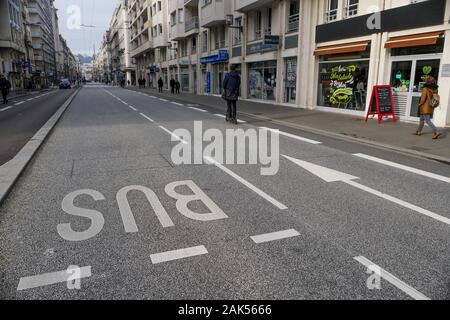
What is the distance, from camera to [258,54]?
23.5 metres

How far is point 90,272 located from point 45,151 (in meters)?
6.15

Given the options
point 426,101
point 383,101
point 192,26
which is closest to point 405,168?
point 426,101

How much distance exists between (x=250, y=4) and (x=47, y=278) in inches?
864

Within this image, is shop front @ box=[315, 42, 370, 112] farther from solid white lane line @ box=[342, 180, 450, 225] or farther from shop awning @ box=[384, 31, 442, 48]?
solid white lane line @ box=[342, 180, 450, 225]

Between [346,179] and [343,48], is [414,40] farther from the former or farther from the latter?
[346,179]

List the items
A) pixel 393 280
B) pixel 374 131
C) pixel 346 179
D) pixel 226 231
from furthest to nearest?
pixel 374 131 → pixel 346 179 → pixel 226 231 → pixel 393 280

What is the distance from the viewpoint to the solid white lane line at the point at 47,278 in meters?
2.90

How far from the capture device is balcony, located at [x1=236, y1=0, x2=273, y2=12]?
70.3 ft

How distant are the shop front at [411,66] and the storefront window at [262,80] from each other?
9357mm

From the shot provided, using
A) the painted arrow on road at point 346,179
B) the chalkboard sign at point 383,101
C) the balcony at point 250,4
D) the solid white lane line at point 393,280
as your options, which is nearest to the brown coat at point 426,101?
the chalkboard sign at point 383,101

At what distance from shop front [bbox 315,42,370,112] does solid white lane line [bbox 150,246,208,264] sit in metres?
13.6

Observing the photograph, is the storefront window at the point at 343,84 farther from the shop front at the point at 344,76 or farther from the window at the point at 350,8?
the window at the point at 350,8

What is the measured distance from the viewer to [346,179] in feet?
20.0
